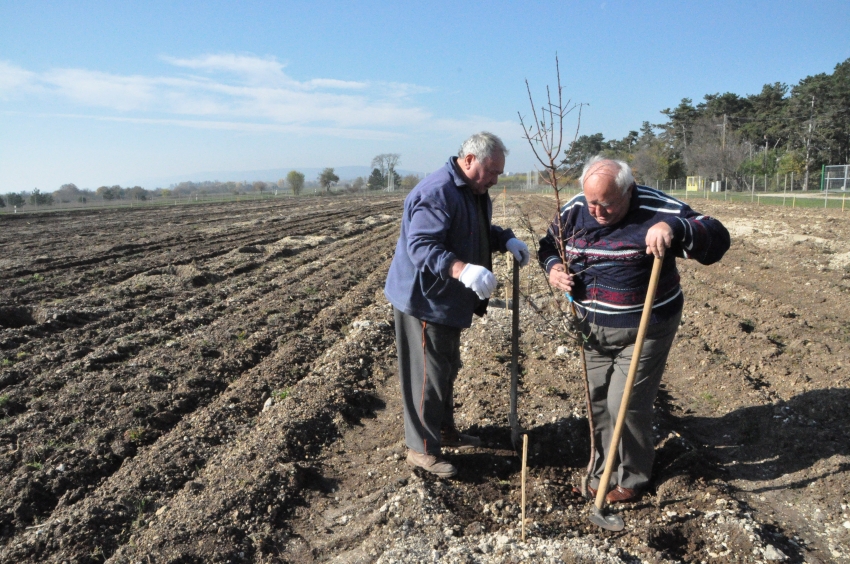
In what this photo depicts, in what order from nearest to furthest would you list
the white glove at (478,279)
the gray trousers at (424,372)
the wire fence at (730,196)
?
the white glove at (478,279) → the gray trousers at (424,372) → the wire fence at (730,196)

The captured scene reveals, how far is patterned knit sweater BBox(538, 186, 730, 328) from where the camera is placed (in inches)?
118

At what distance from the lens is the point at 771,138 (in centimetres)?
5391

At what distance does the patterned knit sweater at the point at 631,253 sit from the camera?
9.80 feet

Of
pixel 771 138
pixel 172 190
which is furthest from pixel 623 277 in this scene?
pixel 172 190

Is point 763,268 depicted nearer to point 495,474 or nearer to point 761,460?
point 761,460

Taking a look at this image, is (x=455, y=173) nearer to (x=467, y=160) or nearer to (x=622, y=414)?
(x=467, y=160)

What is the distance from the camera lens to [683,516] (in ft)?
10.8

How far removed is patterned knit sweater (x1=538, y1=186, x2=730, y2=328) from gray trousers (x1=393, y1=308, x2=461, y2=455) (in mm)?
857

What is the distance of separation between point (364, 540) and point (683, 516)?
1746 mm

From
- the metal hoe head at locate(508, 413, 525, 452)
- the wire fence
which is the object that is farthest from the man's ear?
the wire fence

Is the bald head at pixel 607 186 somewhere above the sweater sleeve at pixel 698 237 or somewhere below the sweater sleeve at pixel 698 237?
above

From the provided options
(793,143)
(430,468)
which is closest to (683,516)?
(430,468)

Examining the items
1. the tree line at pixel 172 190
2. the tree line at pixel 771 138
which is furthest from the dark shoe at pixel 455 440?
the tree line at pixel 172 190

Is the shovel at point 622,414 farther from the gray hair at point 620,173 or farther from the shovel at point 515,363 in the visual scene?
the shovel at point 515,363
